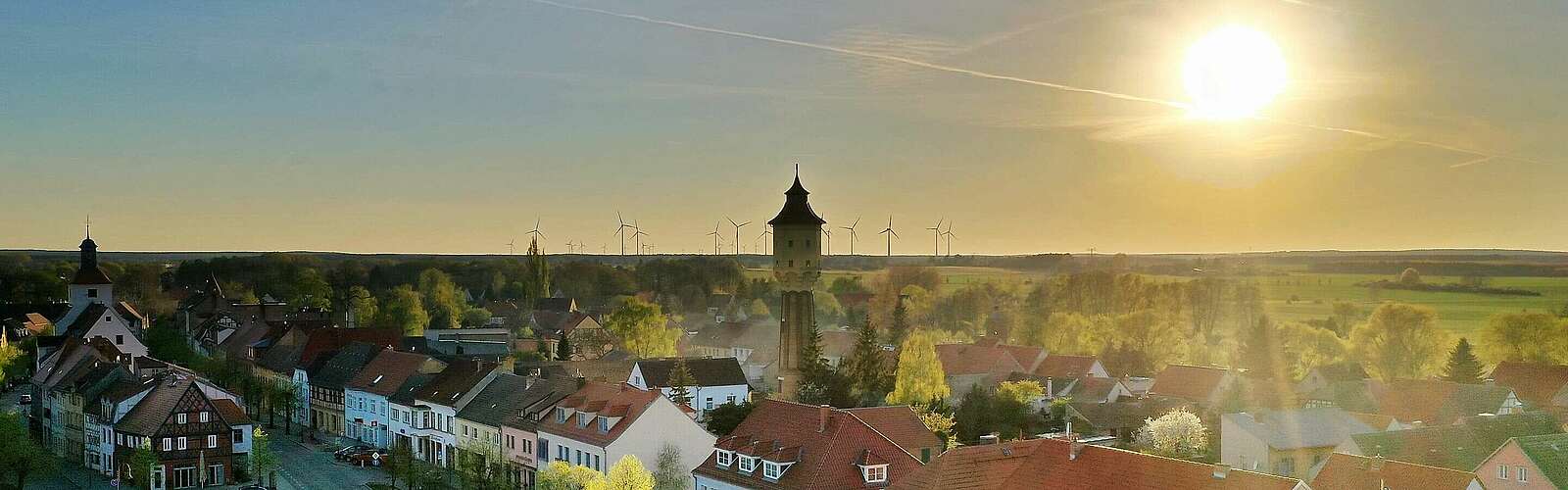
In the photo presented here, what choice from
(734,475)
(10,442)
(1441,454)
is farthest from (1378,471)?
(10,442)

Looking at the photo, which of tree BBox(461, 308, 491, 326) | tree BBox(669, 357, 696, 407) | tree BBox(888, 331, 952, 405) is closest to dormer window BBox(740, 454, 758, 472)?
tree BBox(669, 357, 696, 407)

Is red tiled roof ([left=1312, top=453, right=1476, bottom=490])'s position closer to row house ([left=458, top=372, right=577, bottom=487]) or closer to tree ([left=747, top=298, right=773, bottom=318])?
row house ([left=458, top=372, right=577, bottom=487])

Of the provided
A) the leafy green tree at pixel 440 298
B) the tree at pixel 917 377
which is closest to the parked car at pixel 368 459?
the tree at pixel 917 377

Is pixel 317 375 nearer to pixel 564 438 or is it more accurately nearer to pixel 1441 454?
pixel 564 438

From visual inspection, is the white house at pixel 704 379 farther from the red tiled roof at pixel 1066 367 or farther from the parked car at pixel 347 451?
the red tiled roof at pixel 1066 367

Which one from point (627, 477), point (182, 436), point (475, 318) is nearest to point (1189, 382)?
point (627, 477)

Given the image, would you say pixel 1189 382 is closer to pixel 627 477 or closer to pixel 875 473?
pixel 875 473

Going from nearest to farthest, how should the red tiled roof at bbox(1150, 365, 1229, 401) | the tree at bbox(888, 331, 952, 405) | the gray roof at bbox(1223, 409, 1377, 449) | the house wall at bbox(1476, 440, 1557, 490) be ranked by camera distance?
1. the house wall at bbox(1476, 440, 1557, 490)
2. the gray roof at bbox(1223, 409, 1377, 449)
3. the tree at bbox(888, 331, 952, 405)
4. the red tiled roof at bbox(1150, 365, 1229, 401)

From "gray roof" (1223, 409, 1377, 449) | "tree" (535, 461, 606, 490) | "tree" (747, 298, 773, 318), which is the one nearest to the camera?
"tree" (535, 461, 606, 490)
